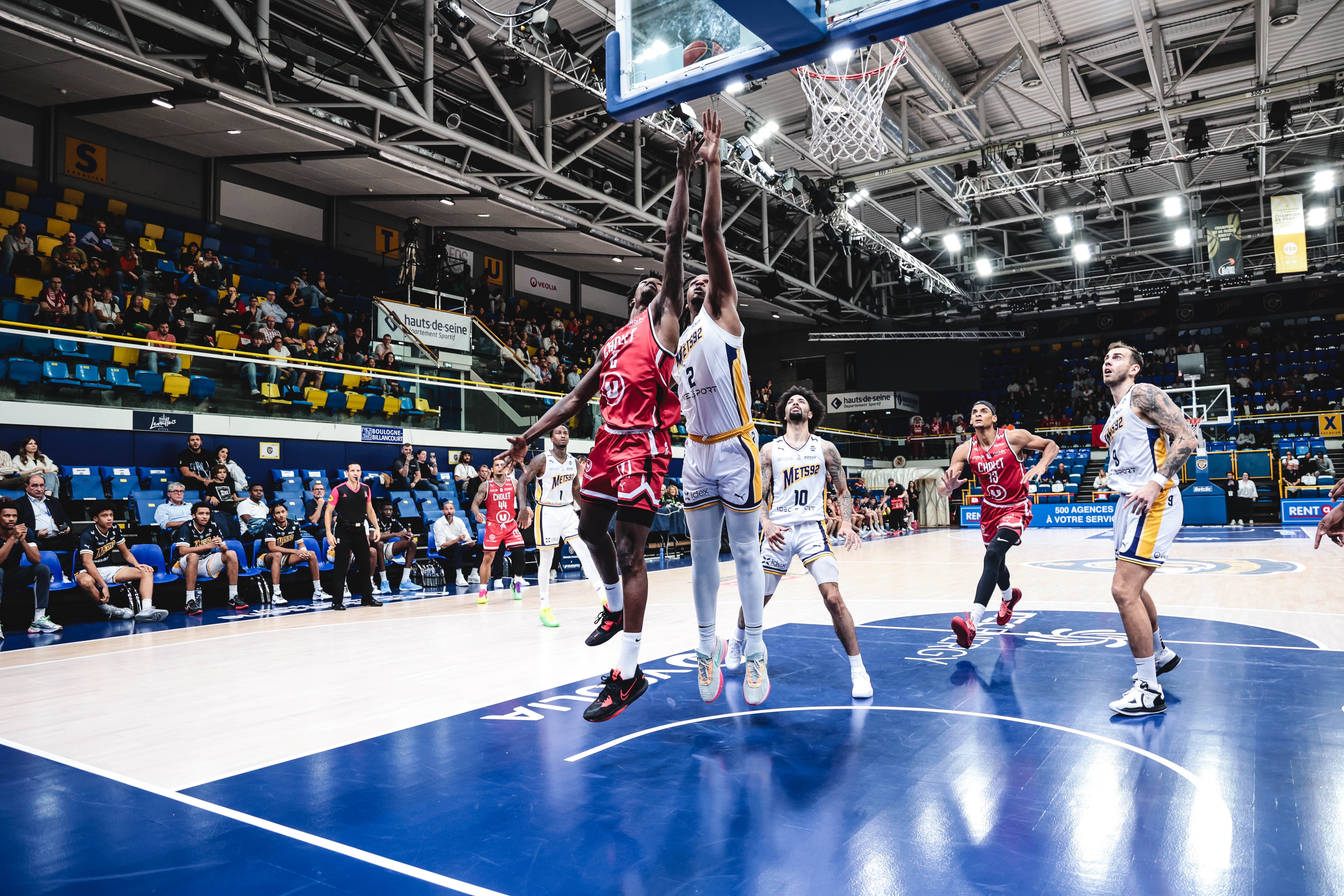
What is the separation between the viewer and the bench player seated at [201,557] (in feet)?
32.8

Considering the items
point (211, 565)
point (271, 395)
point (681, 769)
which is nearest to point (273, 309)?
point (271, 395)

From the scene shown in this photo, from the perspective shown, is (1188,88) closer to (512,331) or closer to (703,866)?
(512,331)

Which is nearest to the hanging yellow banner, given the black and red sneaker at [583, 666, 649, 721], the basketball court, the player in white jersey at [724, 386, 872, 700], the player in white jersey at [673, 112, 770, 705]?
the basketball court

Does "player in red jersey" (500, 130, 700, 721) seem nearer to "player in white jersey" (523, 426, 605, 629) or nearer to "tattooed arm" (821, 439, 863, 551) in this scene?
"tattooed arm" (821, 439, 863, 551)

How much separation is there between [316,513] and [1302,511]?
2396 cm

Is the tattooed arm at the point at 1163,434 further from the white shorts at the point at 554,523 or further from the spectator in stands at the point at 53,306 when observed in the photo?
the spectator in stands at the point at 53,306

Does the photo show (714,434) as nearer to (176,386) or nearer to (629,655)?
(629,655)

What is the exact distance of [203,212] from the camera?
18172 mm

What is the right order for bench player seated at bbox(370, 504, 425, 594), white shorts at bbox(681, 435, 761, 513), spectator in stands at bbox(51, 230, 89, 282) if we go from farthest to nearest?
spectator in stands at bbox(51, 230, 89, 282), bench player seated at bbox(370, 504, 425, 594), white shorts at bbox(681, 435, 761, 513)

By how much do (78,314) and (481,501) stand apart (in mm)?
7420

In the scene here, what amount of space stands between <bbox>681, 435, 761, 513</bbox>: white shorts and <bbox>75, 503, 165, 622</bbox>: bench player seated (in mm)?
7956

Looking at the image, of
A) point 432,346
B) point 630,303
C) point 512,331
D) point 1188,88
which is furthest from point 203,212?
point 1188,88

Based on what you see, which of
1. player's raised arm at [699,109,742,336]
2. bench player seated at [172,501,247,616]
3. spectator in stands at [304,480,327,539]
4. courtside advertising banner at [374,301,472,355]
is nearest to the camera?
player's raised arm at [699,109,742,336]

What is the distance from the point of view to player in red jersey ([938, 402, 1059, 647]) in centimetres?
661
